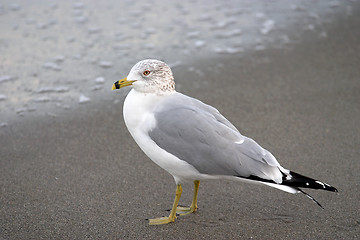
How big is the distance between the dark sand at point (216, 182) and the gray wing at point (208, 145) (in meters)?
0.46

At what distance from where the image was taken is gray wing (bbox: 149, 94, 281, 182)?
3.04m

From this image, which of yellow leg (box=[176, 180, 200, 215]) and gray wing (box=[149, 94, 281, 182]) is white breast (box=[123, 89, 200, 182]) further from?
yellow leg (box=[176, 180, 200, 215])

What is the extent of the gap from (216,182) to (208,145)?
0.77 metres

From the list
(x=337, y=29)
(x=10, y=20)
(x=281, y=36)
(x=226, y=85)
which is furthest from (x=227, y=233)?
(x=10, y=20)

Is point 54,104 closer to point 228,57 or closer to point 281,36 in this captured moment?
point 228,57

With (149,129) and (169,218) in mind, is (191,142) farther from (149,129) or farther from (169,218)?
(169,218)

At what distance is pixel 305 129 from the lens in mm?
4430

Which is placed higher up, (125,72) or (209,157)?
(209,157)

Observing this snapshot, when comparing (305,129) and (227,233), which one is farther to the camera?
(305,129)

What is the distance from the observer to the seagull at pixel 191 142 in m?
3.03

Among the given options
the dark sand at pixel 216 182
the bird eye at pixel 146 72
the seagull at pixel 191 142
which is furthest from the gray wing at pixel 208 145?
the dark sand at pixel 216 182

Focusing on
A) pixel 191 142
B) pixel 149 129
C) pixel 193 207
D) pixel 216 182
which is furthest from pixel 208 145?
pixel 216 182

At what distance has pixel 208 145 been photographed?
308 centimetres

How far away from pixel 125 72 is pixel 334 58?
99.8 inches
